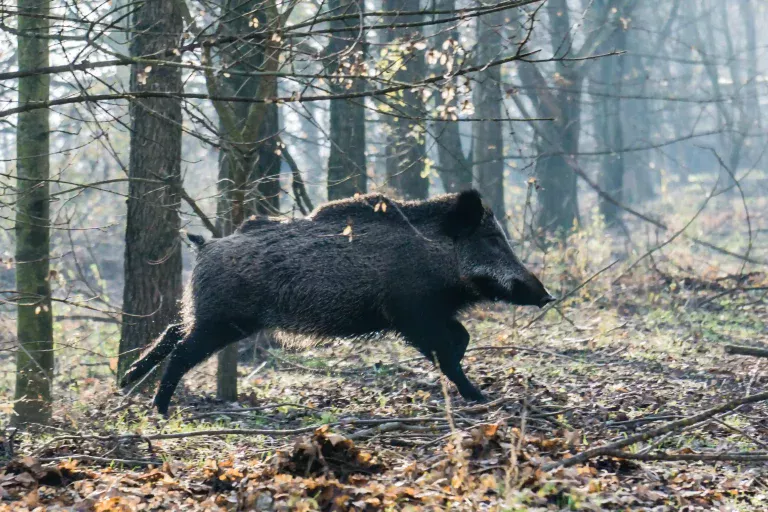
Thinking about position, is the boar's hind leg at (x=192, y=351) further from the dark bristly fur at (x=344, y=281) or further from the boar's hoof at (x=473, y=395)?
the boar's hoof at (x=473, y=395)

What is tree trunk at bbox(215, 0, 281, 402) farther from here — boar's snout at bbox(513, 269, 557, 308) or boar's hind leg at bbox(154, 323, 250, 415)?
boar's snout at bbox(513, 269, 557, 308)

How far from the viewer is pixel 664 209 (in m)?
31.0

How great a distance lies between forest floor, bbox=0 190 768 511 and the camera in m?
4.12

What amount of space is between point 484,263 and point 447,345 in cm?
88

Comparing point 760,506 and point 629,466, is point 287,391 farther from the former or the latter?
point 760,506

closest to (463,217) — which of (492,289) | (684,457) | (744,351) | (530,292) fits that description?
(492,289)

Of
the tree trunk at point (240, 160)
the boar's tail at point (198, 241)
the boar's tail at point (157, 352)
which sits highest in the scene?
the tree trunk at point (240, 160)

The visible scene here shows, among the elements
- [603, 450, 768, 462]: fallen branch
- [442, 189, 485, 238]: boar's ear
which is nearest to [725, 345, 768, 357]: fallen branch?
[603, 450, 768, 462]: fallen branch

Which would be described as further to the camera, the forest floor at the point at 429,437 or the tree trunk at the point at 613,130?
the tree trunk at the point at 613,130

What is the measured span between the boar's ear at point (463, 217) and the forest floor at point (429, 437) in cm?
138

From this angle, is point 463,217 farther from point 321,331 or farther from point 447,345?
point 321,331

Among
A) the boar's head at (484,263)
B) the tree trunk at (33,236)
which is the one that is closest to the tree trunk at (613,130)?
the boar's head at (484,263)

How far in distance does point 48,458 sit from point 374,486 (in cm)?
204

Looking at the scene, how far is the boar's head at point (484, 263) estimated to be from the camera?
7.85 meters
